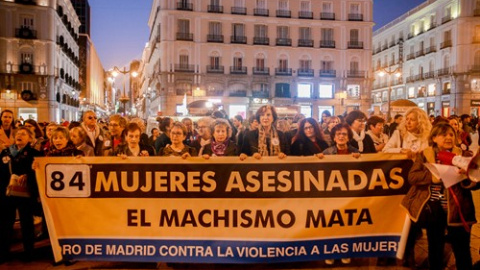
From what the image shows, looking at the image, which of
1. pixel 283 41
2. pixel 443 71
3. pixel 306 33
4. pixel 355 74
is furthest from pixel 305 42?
pixel 443 71

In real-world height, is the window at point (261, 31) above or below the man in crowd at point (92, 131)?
above

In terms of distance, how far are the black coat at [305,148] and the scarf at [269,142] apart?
0.39 meters

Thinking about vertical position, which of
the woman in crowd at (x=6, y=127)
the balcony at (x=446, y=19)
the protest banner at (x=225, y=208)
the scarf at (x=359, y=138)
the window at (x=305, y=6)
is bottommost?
the protest banner at (x=225, y=208)

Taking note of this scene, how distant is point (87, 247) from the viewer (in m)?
4.81

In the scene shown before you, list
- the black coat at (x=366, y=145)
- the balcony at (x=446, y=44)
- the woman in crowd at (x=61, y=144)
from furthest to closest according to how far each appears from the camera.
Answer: the balcony at (x=446, y=44)
the black coat at (x=366, y=145)
the woman in crowd at (x=61, y=144)

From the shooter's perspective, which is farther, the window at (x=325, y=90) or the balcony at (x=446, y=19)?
the balcony at (x=446, y=19)

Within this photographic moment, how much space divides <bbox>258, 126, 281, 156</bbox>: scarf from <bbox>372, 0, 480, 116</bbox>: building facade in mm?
46855

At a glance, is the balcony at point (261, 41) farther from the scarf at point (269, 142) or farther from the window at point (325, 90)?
the scarf at point (269, 142)

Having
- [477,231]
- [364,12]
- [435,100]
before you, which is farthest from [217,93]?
[477,231]

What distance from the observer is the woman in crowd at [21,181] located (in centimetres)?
533

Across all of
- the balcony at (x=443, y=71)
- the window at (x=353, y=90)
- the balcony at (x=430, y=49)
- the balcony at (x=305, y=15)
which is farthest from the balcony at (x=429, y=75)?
the balcony at (x=305, y=15)

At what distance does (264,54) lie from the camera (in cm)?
4950

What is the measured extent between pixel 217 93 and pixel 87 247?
4413 centimetres

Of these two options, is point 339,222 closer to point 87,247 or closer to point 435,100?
point 87,247
